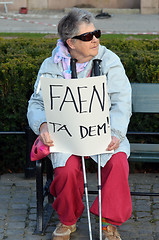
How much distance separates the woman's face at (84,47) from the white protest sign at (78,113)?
1.48 feet

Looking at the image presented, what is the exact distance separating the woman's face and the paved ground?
1221 cm

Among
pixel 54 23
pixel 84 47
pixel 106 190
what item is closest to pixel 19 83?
pixel 84 47

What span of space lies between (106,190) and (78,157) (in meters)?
0.35

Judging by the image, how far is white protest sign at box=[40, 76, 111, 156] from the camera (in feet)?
11.6

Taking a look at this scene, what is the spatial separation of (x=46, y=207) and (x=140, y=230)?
86 centimetres

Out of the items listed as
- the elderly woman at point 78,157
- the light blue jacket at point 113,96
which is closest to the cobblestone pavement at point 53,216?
the elderly woman at point 78,157

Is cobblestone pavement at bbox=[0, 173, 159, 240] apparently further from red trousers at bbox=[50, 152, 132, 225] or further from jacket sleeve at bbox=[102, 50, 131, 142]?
jacket sleeve at bbox=[102, 50, 131, 142]

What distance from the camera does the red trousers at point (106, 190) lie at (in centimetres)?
369

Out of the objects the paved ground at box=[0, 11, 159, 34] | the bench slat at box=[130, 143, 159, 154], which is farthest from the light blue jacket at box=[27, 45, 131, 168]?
the paved ground at box=[0, 11, 159, 34]

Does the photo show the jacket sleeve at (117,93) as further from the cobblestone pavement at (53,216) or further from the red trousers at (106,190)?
the cobblestone pavement at (53,216)

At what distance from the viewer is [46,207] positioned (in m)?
4.40

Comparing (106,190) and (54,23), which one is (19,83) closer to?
(106,190)

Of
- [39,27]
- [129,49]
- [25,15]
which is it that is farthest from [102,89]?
[25,15]

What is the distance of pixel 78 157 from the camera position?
12.7 ft
